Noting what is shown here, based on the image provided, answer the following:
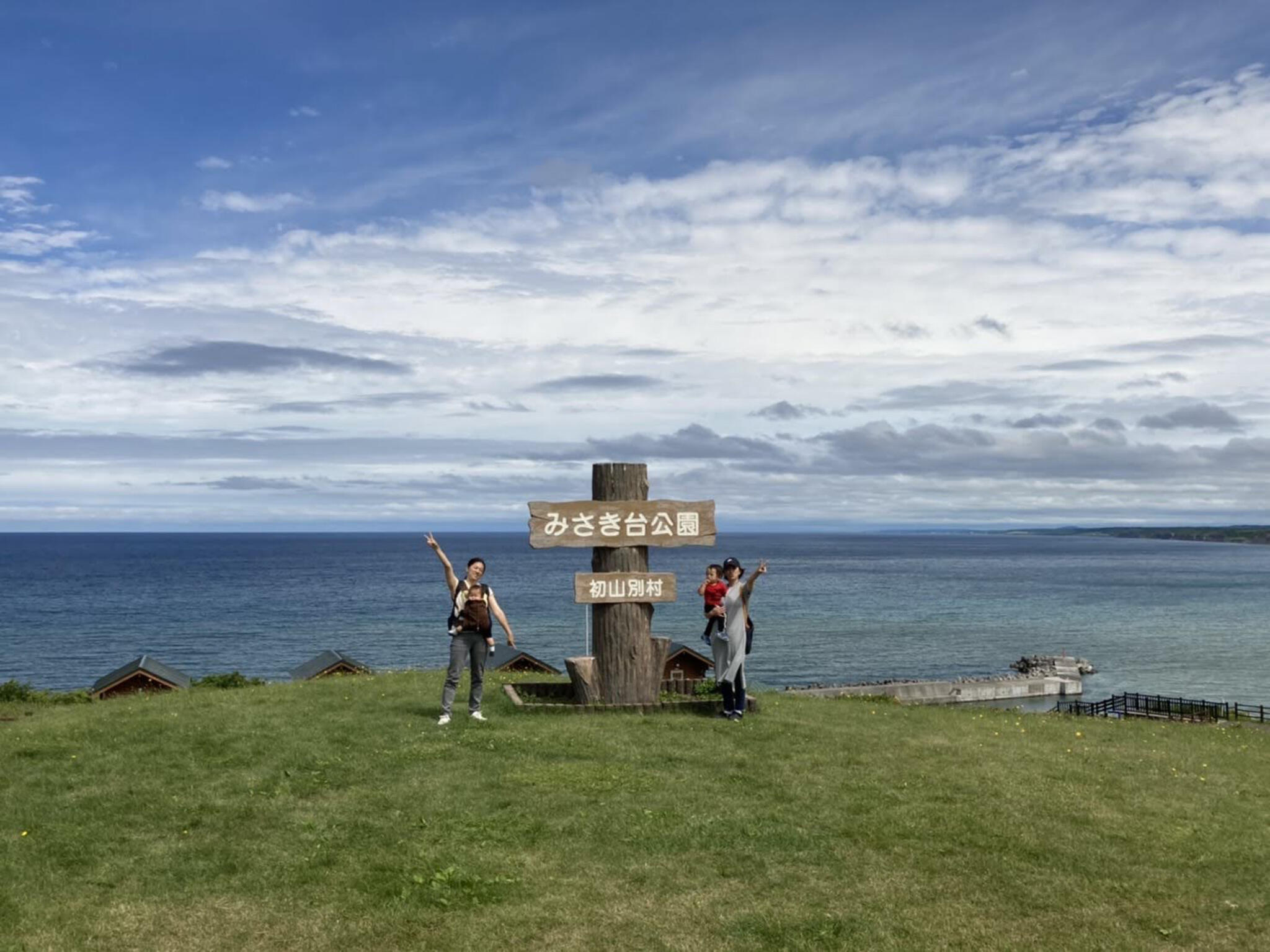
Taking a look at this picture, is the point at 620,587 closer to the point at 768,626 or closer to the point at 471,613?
the point at 471,613

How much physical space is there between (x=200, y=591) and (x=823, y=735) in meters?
135

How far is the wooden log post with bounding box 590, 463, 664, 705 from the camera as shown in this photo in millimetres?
16703

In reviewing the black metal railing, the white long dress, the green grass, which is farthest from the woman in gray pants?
the black metal railing

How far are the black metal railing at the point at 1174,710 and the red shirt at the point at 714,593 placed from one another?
25376mm

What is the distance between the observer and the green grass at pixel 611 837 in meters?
7.50

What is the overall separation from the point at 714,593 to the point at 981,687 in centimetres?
4722

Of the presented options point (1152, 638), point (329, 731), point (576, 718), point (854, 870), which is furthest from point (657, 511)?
point (1152, 638)

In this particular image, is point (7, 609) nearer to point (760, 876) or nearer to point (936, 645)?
point (936, 645)

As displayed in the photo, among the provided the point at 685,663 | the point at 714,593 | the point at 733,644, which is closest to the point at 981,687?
the point at 685,663

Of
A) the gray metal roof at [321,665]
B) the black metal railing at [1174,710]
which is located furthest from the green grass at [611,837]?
the black metal railing at [1174,710]

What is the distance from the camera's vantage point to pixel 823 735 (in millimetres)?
14250

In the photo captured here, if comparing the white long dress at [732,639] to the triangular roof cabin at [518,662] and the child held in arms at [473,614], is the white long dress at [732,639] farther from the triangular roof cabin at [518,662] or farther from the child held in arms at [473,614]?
the triangular roof cabin at [518,662]

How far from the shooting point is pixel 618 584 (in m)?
16.8

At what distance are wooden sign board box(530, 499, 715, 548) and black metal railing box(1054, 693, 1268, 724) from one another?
87.1 feet
